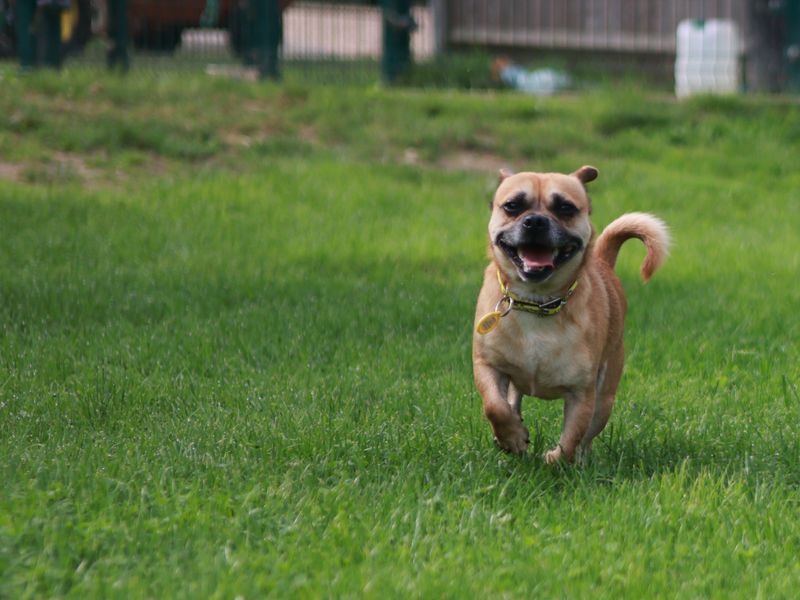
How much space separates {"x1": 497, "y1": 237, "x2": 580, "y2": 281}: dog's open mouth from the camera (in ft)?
16.9

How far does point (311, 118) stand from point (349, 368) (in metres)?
6.95

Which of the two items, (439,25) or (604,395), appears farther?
(439,25)

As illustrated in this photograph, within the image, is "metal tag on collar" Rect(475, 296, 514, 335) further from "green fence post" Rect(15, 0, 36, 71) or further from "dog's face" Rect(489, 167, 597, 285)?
"green fence post" Rect(15, 0, 36, 71)

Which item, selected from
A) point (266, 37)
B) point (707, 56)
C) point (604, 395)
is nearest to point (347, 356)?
point (604, 395)

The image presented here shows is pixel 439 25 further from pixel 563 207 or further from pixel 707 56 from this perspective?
pixel 563 207

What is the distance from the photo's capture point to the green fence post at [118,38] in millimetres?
14266

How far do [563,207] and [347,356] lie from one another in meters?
1.99

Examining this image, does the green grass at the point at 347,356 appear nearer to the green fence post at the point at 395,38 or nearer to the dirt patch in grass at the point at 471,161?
the dirt patch in grass at the point at 471,161

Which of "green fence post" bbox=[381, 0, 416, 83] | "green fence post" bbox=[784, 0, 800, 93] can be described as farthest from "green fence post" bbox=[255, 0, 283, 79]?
"green fence post" bbox=[784, 0, 800, 93]

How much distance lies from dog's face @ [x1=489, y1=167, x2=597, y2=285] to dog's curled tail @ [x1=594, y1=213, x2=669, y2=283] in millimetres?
506

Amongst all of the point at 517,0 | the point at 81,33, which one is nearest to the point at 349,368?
the point at 81,33

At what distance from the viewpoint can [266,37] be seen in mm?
14672

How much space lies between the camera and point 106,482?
4.48m

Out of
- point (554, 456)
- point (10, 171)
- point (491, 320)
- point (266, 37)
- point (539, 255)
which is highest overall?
point (266, 37)
